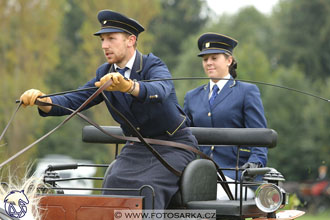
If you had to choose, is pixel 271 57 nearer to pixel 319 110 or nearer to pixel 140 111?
pixel 319 110

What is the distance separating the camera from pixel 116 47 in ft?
15.6

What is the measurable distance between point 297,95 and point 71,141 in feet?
42.4

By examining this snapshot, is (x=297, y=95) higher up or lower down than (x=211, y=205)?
higher up

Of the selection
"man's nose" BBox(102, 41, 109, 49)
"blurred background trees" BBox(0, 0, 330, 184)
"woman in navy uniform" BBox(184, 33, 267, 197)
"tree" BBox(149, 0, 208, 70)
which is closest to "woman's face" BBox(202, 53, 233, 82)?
"woman in navy uniform" BBox(184, 33, 267, 197)

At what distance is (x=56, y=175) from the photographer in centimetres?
555

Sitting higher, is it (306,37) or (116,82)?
(306,37)

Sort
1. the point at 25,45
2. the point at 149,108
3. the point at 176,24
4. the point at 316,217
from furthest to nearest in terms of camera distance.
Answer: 1. the point at 176,24
2. the point at 25,45
3. the point at 316,217
4. the point at 149,108

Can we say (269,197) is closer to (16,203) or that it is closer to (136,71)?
(136,71)

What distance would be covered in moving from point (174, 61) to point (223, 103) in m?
39.0

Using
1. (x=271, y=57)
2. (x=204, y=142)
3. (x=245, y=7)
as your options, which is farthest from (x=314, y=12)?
(x=204, y=142)

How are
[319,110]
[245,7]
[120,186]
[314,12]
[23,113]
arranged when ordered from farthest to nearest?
[245,7] → [314,12] → [319,110] → [23,113] → [120,186]

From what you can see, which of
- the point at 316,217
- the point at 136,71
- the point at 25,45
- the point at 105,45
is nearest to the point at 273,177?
the point at 136,71

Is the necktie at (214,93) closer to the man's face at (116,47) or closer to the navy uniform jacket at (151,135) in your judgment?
the navy uniform jacket at (151,135)

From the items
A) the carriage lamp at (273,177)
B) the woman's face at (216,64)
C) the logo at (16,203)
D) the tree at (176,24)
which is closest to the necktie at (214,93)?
the woman's face at (216,64)
